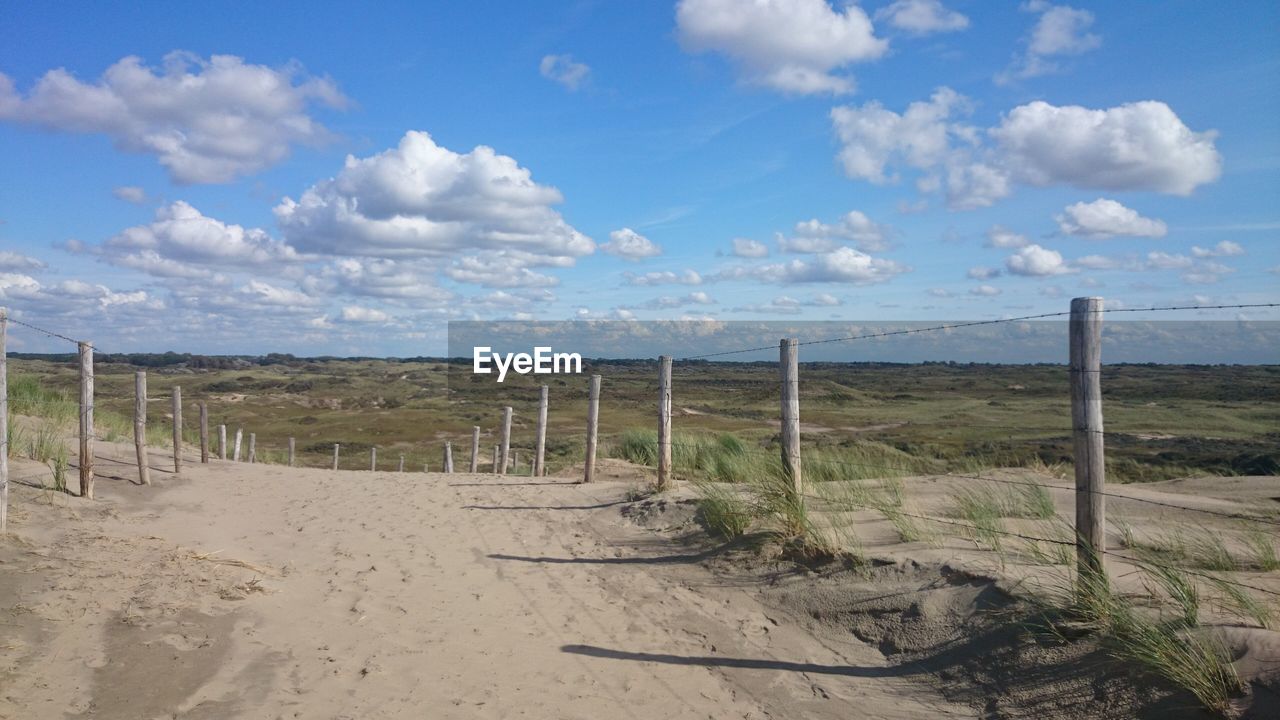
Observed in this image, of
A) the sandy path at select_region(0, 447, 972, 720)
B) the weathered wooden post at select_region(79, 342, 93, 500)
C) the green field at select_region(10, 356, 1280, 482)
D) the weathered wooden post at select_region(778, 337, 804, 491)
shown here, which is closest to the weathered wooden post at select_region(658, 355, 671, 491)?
the sandy path at select_region(0, 447, 972, 720)

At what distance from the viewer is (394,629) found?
21.4ft

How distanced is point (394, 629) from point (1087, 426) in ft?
17.1

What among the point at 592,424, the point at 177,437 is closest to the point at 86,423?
the point at 177,437

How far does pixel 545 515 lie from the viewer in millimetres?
11227

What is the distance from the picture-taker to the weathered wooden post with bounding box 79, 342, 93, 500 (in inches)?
439

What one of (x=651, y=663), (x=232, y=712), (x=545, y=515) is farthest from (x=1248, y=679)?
(x=545, y=515)

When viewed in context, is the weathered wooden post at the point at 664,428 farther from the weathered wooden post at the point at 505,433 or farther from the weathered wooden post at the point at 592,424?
the weathered wooden post at the point at 505,433

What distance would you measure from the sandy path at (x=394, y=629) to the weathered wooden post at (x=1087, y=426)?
1.36 m

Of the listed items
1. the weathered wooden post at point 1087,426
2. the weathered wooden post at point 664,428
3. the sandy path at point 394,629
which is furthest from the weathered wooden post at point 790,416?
the weathered wooden post at point 1087,426

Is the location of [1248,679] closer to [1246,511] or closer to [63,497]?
[1246,511]

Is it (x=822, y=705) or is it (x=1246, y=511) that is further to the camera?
(x=1246, y=511)

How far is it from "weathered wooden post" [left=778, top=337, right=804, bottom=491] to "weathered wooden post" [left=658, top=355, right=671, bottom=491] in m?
2.77

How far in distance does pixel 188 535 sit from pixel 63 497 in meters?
2.08

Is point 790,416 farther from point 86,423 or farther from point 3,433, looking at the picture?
point 86,423
